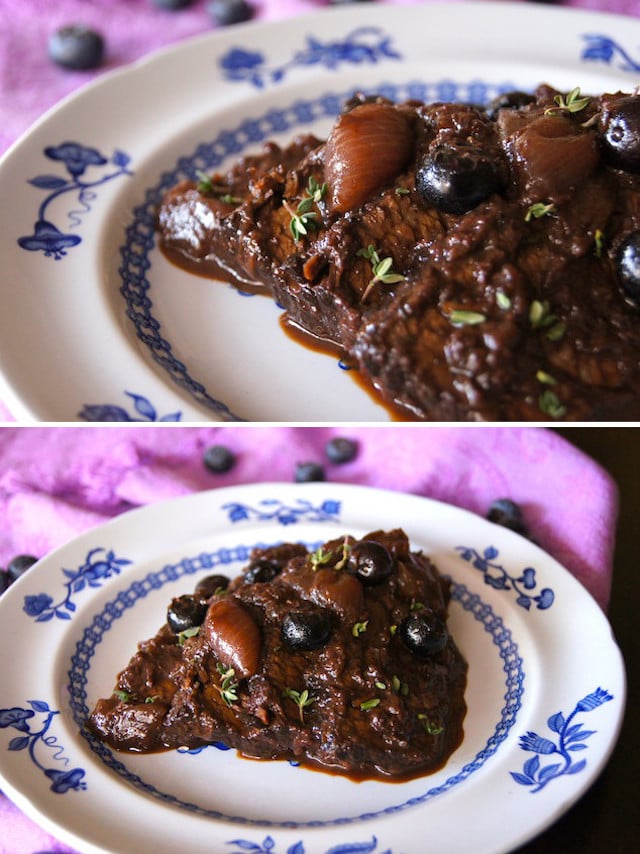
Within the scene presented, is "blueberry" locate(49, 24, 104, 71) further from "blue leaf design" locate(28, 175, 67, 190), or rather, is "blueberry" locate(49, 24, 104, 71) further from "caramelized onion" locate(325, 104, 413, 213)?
"caramelized onion" locate(325, 104, 413, 213)

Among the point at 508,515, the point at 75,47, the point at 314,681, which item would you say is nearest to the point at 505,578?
the point at 508,515

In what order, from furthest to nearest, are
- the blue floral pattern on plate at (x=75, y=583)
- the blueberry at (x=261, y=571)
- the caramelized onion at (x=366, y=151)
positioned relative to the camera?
1. the blue floral pattern on plate at (x=75, y=583)
2. the blueberry at (x=261, y=571)
3. the caramelized onion at (x=366, y=151)

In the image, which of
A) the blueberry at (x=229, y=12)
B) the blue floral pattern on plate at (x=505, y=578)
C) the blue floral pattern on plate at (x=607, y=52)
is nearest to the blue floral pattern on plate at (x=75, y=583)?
the blue floral pattern on plate at (x=505, y=578)

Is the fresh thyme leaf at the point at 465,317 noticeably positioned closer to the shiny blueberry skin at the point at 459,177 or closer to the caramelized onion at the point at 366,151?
the shiny blueberry skin at the point at 459,177

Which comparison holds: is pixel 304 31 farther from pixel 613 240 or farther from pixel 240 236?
pixel 613 240

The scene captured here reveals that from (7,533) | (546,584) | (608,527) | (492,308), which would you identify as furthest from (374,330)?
(7,533)
